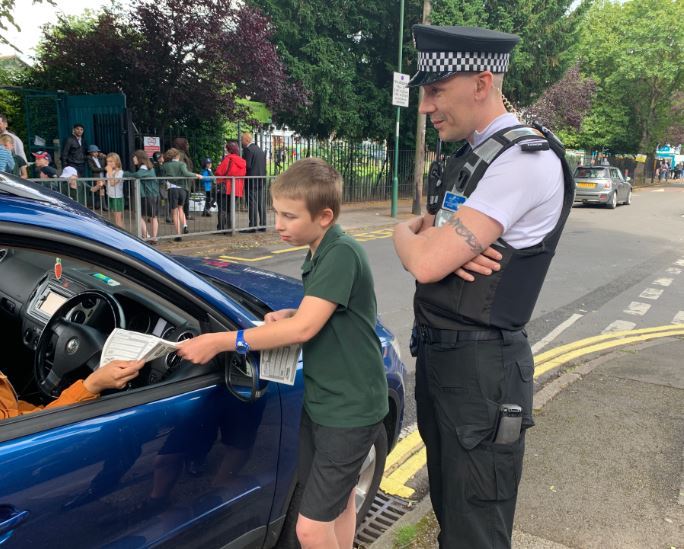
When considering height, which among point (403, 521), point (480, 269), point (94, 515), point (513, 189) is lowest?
point (403, 521)

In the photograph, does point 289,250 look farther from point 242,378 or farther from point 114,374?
point 114,374

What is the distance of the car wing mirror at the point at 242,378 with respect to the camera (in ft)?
6.22

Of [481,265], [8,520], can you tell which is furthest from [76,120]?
[481,265]

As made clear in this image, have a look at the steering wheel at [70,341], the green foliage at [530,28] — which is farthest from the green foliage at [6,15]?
the green foliage at [530,28]

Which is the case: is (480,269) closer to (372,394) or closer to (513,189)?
(513,189)

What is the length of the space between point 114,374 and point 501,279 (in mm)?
1181

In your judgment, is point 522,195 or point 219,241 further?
point 219,241

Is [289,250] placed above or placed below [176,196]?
below

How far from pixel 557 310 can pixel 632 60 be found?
1283 inches

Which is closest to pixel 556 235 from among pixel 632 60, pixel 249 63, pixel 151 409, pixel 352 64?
pixel 151 409

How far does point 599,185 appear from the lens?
21031mm

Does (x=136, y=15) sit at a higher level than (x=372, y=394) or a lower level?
higher

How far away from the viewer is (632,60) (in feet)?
110

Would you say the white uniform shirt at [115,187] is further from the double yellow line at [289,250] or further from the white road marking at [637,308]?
the white road marking at [637,308]
